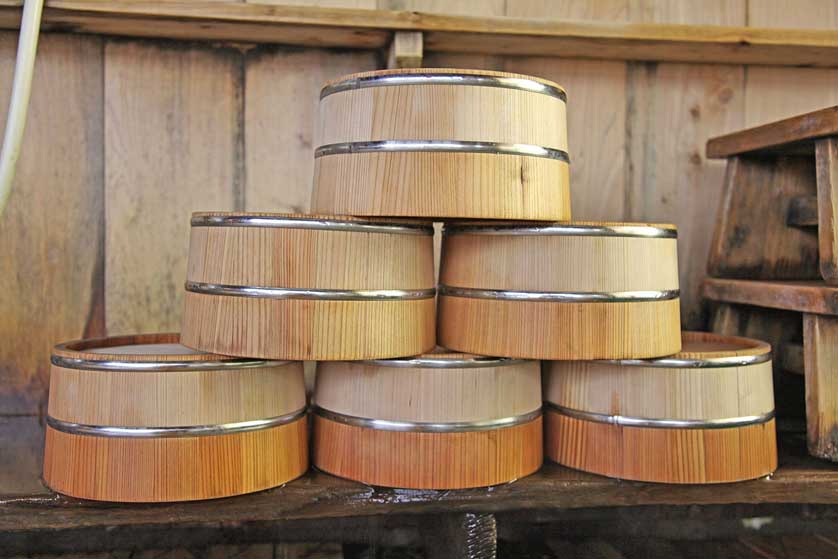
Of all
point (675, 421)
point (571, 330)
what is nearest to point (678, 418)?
point (675, 421)

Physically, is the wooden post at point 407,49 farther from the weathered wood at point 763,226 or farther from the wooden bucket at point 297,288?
the weathered wood at point 763,226

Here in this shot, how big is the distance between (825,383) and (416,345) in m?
0.75

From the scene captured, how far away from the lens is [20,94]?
1419mm

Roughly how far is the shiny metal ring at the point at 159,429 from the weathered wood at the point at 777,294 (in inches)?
37.8

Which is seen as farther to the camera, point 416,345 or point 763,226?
point 763,226

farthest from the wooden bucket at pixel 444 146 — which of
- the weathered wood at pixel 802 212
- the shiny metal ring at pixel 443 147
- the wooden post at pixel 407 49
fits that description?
the weathered wood at pixel 802 212

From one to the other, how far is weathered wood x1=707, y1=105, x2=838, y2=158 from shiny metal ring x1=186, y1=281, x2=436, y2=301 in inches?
32.3

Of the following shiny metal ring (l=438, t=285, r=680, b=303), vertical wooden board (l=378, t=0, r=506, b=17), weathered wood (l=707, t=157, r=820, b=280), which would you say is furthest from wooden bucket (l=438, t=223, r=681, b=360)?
vertical wooden board (l=378, t=0, r=506, b=17)

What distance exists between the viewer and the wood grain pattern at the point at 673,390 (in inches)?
49.0

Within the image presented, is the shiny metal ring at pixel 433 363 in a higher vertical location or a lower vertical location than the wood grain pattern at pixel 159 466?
higher

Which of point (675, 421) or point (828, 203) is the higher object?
point (828, 203)

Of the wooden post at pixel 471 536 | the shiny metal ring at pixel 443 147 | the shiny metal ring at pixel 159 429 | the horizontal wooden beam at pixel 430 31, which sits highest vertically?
the horizontal wooden beam at pixel 430 31

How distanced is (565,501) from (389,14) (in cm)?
97

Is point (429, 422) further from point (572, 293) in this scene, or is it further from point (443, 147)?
point (443, 147)
